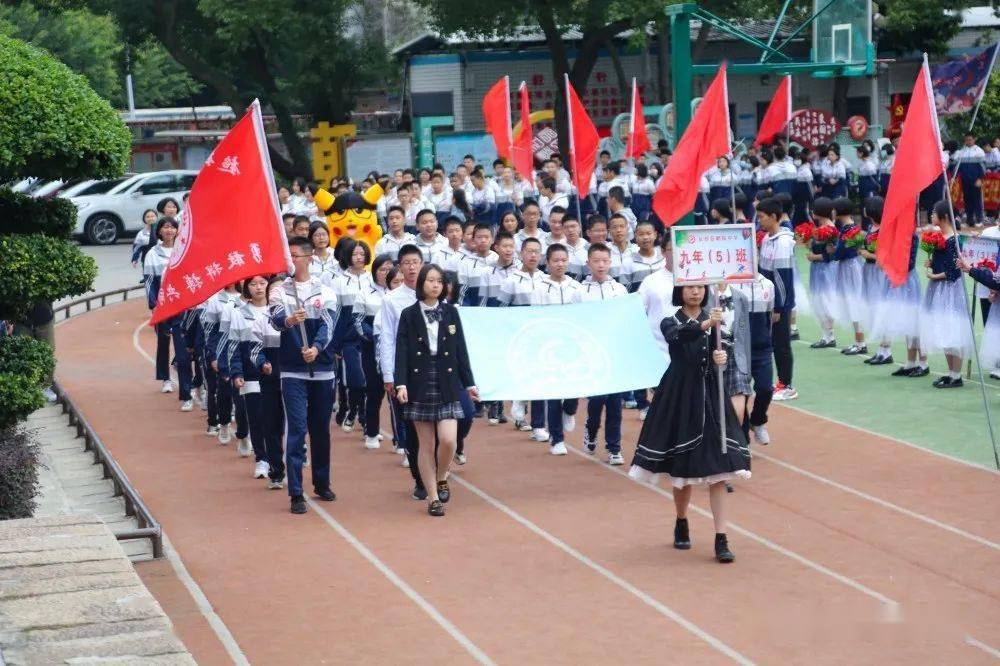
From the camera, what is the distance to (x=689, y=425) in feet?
30.7

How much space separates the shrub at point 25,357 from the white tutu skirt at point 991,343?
8.79 metres

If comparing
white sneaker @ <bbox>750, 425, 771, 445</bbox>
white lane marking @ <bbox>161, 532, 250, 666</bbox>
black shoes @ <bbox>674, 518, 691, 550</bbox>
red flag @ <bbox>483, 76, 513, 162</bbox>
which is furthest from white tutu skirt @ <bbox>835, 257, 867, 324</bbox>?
white lane marking @ <bbox>161, 532, 250, 666</bbox>

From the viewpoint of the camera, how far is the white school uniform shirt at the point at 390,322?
37.6 feet

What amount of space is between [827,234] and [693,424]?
7.66m

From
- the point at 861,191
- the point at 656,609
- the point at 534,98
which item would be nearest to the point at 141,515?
the point at 656,609

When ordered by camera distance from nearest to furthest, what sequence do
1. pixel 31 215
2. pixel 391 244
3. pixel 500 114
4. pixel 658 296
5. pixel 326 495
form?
pixel 31 215
pixel 326 495
pixel 658 296
pixel 391 244
pixel 500 114

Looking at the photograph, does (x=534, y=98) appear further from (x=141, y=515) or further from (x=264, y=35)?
(x=141, y=515)

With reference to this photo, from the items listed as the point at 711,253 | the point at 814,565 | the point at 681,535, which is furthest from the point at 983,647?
the point at 711,253

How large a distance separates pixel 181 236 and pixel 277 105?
2706 centimetres

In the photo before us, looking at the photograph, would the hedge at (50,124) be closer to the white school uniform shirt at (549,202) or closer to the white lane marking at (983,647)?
the white lane marking at (983,647)

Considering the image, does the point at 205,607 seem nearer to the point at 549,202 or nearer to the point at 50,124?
the point at 50,124

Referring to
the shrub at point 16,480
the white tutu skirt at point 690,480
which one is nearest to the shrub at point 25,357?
the shrub at point 16,480

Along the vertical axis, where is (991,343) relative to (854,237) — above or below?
below

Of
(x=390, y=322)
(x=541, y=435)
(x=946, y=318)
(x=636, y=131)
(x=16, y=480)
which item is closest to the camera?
(x=16, y=480)
